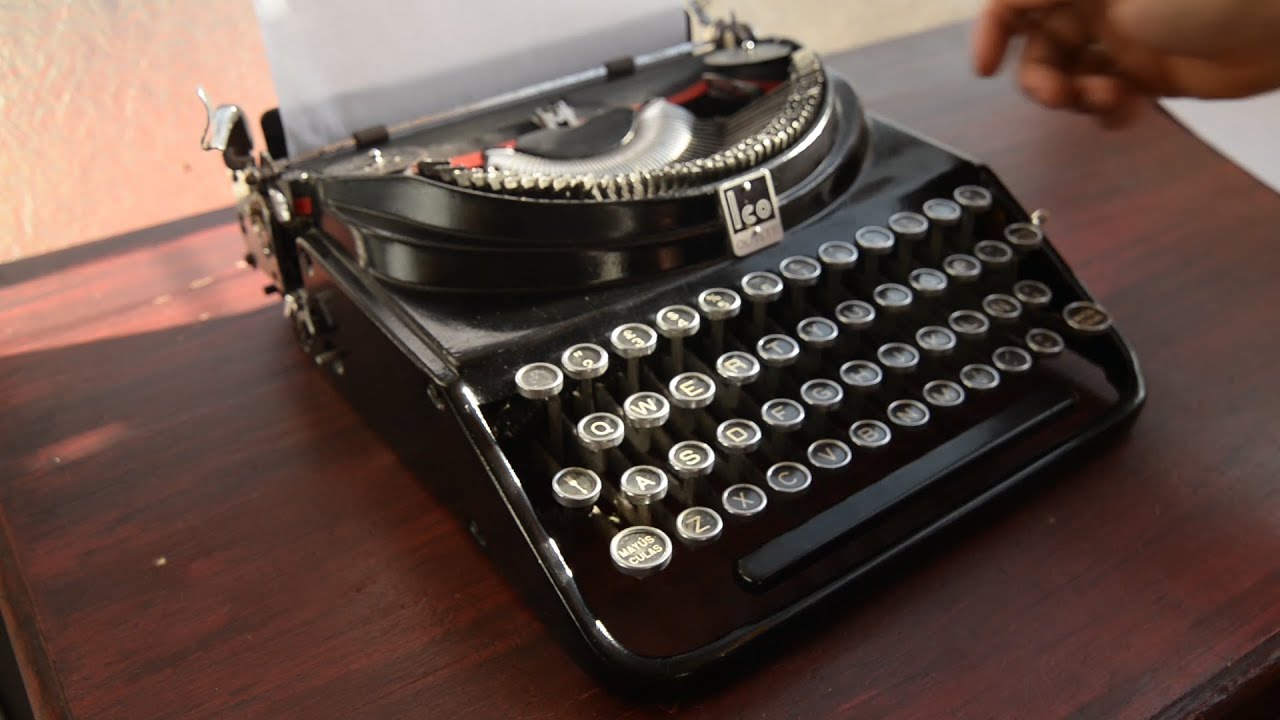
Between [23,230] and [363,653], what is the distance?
1244 mm

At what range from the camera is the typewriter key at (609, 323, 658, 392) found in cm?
104

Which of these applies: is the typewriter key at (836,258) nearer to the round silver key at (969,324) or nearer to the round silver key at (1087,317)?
the round silver key at (969,324)

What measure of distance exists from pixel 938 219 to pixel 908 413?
0.86ft

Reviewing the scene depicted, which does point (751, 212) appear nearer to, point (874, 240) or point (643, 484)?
point (874, 240)

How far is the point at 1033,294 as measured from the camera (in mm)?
1263

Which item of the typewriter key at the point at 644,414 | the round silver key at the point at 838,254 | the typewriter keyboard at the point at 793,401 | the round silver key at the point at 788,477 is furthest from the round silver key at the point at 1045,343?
the typewriter key at the point at 644,414

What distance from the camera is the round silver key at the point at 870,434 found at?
3.57ft

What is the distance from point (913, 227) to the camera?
1.24m

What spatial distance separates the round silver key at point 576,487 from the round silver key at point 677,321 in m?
0.17

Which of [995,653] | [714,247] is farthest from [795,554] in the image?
[714,247]

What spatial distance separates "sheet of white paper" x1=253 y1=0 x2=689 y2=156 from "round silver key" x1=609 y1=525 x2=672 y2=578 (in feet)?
2.19

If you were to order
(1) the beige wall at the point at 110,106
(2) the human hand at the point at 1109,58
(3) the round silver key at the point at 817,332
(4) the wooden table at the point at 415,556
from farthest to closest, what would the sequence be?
1. (1) the beige wall at the point at 110,106
2. (3) the round silver key at the point at 817,332
3. (4) the wooden table at the point at 415,556
4. (2) the human hand at the point at 1109,58

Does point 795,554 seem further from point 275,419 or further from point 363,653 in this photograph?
point 275,419

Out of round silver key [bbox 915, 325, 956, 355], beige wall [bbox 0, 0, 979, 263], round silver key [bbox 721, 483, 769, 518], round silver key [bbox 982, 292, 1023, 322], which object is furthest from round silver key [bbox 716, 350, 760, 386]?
beige wall [bbox 0, 0, 979, 263]
